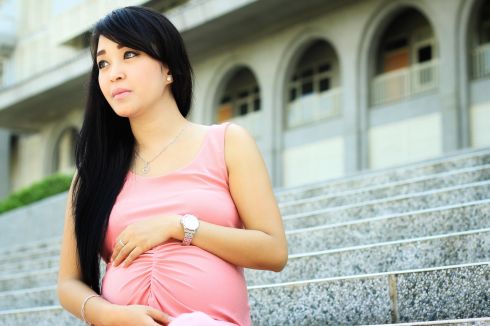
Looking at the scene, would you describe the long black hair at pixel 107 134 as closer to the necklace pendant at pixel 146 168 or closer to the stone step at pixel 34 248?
the necklace pendant at pixel 146 168

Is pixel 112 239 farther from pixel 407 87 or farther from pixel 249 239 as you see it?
pixel 407 87

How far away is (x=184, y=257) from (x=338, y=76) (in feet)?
67.8

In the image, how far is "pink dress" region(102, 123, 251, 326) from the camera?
271 centimetres

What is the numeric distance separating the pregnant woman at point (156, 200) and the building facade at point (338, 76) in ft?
52.5

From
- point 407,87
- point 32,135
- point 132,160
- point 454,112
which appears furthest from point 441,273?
point 32,135

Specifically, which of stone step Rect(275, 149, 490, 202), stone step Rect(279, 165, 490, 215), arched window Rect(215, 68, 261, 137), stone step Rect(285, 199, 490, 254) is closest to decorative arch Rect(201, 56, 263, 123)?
arched window Rect(215, 68, 261, 137)

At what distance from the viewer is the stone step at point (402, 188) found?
23.2ft

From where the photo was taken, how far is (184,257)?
9.02 feet

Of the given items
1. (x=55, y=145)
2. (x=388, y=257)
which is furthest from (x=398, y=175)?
(x=55, y=145)

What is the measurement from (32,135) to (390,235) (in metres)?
29.5

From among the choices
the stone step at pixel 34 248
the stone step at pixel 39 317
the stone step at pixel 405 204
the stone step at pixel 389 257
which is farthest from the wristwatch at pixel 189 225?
the stone step at pixel 34 248

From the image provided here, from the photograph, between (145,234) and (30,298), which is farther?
(30,298)

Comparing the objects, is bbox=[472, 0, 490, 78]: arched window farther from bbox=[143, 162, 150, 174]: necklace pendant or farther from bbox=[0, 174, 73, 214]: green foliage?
bbox=[143, 162, 150, 174]: necklace pendant

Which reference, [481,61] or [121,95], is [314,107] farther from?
[121,95]
